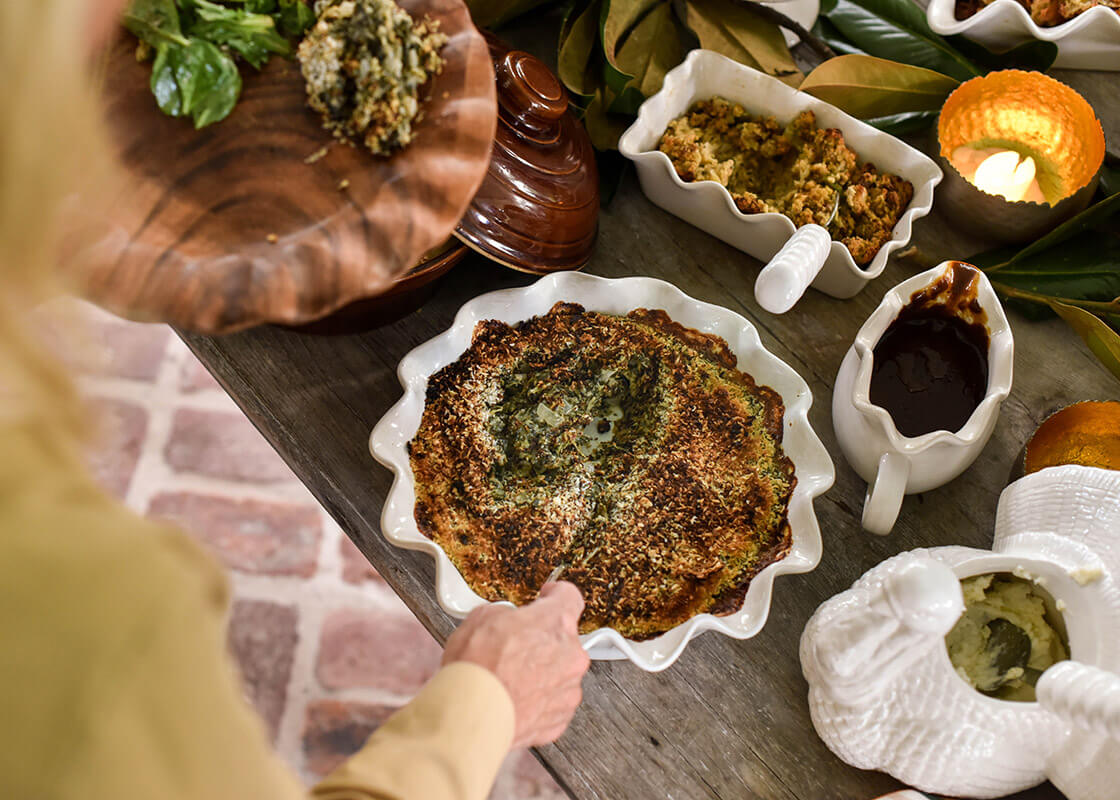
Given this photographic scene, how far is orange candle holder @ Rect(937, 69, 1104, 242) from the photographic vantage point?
0.98 meters

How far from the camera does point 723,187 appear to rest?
953mm

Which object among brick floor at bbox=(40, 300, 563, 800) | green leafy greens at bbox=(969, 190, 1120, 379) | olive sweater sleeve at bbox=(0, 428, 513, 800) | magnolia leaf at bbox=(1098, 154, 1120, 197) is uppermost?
olive sweater sleeve at bbox=(0, 428, 513, 800)

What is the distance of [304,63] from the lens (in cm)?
69

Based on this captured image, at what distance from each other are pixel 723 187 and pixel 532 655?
55 centimetres

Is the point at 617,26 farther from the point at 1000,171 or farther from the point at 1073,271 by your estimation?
the point at 1073,271

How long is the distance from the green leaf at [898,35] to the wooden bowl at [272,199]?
Answer: 2.04 feet

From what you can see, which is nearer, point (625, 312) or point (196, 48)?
point (196, 48)

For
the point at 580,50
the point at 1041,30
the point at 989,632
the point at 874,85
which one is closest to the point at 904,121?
the point at 874,85

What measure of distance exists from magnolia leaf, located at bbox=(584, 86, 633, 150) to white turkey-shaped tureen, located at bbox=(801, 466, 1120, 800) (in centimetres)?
58

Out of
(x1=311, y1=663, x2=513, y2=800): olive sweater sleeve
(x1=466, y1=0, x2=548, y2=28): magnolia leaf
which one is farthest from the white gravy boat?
(x1=466, y1=0, x2=548, y2=28): magnolia leaf

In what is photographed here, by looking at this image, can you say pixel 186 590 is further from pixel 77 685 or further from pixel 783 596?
pixel 783 596

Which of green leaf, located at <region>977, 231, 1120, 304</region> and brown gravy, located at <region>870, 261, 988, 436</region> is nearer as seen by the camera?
brown gravy, located at <region>870, 261, 988, 436</region>

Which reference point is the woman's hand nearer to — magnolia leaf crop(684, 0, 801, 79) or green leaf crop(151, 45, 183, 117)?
green leaf crop(151, 45, 183, 117)

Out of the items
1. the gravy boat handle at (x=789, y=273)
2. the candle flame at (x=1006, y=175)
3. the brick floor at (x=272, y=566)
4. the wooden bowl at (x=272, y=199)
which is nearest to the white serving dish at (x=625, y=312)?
the gravy boat handle at (x=789, y=273)
